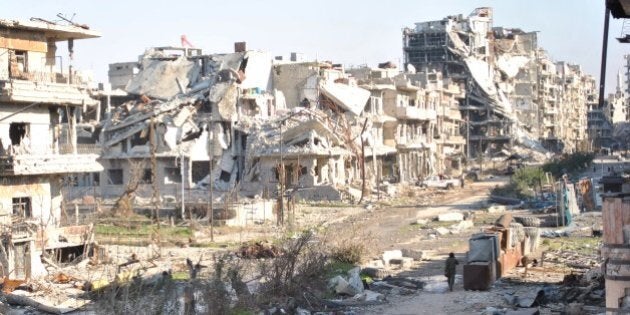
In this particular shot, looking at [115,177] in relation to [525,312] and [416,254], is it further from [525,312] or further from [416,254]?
[525,312]

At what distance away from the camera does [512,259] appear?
27.6 meters

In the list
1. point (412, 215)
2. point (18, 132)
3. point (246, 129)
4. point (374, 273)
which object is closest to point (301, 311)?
point (374, 273)

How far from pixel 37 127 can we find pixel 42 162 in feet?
5.77

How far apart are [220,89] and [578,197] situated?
913 inches

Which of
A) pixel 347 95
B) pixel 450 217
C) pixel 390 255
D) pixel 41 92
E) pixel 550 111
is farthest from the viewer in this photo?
pixel 550 111

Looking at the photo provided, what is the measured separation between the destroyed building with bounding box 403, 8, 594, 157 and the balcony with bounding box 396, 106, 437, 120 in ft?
62.0

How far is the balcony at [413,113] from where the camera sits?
240ft

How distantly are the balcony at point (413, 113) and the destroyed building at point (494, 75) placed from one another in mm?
18909

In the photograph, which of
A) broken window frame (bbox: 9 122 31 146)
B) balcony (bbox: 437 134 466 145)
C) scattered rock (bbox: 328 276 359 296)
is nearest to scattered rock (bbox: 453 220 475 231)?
broken window frame (bbox: 9 122 31 146)

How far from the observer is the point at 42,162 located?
33750 millimetres

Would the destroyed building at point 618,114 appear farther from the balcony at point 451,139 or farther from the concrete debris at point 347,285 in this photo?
the concrete debris at point 347,285

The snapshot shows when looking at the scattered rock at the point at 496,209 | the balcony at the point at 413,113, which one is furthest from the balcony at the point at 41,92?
the balcony at the point at 413,113

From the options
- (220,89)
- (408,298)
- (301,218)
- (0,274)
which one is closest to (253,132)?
(220,89)

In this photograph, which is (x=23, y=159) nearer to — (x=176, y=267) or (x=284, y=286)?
(x=176, y=267)
